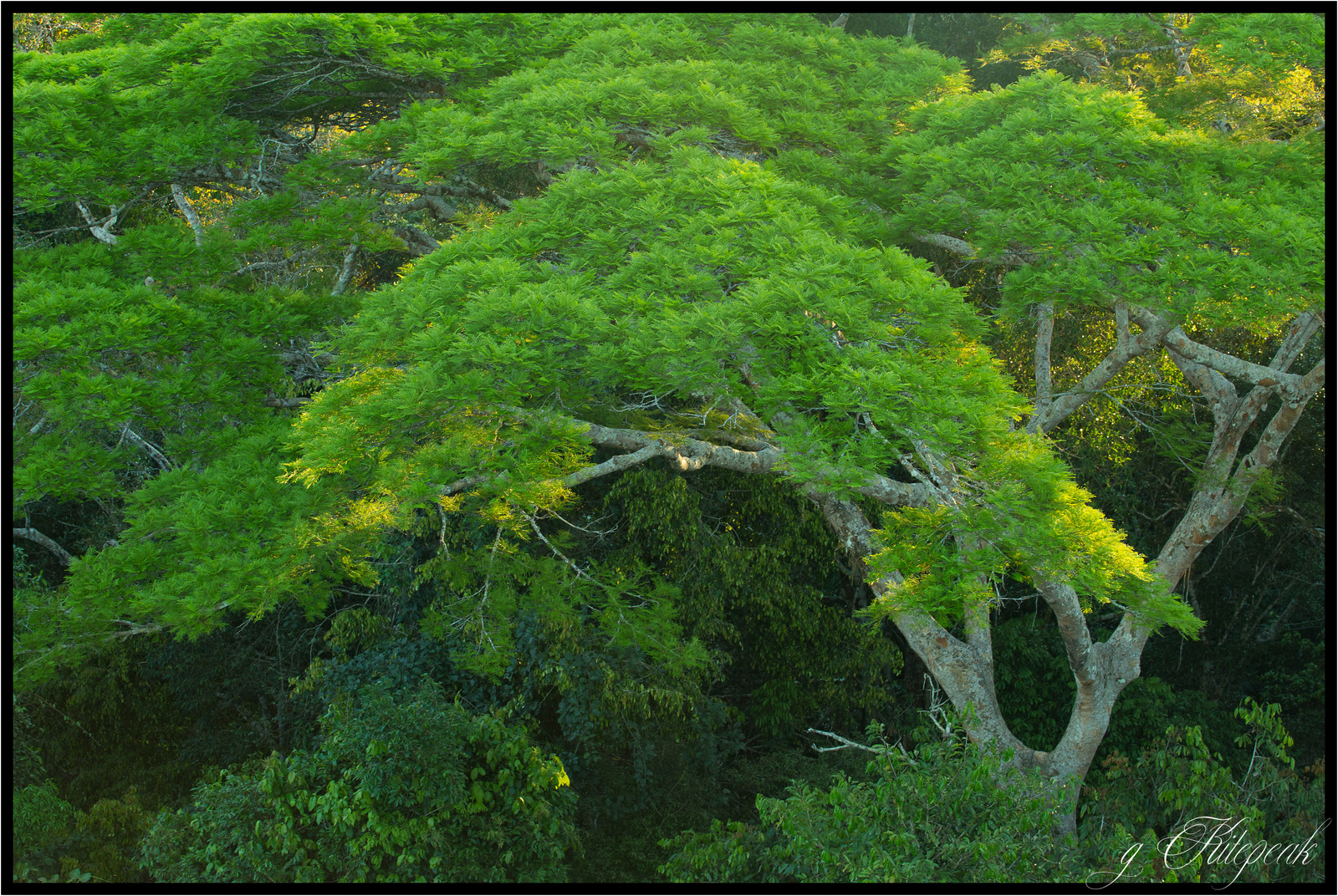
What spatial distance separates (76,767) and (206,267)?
226 inches

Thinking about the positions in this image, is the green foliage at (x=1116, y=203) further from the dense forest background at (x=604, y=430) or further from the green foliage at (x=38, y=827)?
the green foliage at (x=38, y=827)

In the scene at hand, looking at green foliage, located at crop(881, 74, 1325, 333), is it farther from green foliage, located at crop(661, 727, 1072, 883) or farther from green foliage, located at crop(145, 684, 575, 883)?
green foliage, located at crop(145, 684, 575, 883)

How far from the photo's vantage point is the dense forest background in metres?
5.02

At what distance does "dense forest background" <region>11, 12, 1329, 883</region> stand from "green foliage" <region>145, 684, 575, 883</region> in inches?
1.4

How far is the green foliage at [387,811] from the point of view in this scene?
580 cm

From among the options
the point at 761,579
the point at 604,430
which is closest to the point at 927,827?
the point at 604,430

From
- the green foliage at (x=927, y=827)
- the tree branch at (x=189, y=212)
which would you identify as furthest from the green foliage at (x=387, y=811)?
the tree branch at (x=189, y=212)

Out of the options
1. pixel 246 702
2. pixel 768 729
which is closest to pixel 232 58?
pixel 246 702

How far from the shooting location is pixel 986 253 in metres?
6.41

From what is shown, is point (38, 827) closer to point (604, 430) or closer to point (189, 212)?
point (189, 212)

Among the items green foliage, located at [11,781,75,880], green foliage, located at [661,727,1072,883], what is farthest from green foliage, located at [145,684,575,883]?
green foliage, located at [661,727,1072,883]

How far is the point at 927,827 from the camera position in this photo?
177 inches

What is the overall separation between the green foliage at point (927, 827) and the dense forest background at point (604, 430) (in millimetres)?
25

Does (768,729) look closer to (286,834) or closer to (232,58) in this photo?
(286,834)
